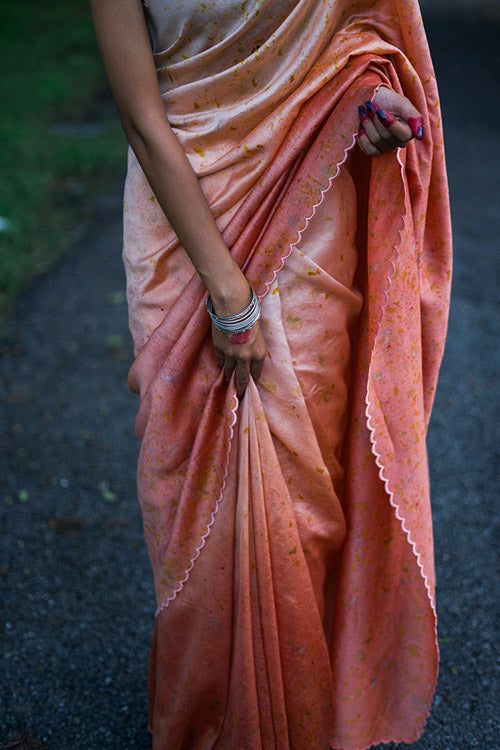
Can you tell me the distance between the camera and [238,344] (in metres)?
1.38

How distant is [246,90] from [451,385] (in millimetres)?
2431

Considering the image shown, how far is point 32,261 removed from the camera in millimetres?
4520

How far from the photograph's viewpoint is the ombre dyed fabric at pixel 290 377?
4.48 ft

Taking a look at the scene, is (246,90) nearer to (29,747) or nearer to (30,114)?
(29,747)

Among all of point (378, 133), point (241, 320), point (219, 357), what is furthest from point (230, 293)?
point (378, 133)

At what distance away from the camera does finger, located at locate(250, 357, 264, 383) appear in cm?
142

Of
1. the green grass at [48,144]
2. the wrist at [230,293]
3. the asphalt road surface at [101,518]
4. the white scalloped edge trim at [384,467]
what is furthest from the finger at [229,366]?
the green grass at [48,144]

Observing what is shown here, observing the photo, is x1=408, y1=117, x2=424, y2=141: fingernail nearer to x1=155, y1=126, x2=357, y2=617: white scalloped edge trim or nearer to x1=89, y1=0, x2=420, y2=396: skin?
x1=89, y1=0, x2=420, y2=396: skin

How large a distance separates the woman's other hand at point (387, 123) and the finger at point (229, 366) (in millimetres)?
491

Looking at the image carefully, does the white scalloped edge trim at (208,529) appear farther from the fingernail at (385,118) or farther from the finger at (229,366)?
the fingernail at (385,118)

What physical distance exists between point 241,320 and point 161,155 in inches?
13.8

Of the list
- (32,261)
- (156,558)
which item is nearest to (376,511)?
(156,558)

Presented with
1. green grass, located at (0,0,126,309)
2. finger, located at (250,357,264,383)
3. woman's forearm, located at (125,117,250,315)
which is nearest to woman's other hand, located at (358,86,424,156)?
woman's forearm, located at (125,117,250,315)

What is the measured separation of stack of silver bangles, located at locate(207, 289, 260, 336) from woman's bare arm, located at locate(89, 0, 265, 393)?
0.5 inches
